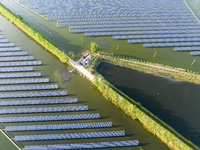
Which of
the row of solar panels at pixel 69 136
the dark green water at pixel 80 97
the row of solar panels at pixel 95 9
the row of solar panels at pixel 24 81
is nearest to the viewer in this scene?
the row of solar panels at pixel 69 136

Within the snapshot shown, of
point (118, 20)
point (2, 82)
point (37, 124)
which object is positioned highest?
point (118, 20)

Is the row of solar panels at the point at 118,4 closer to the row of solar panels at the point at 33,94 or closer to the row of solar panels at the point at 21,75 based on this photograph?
the row of solar panels at the point at 21,75

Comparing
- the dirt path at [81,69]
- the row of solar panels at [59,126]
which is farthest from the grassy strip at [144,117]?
the row of solar panels at [59,126]

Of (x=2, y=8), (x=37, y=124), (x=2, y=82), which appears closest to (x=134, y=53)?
(x=37, y=124)

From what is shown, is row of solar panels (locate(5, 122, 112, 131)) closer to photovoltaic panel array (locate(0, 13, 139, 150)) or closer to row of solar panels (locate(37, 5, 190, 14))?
photovoltaic panel array (locate(0, 13, 139, 150))

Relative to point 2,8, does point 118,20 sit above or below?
below

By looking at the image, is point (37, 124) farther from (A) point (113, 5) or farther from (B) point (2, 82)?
(A) point (113, 5)

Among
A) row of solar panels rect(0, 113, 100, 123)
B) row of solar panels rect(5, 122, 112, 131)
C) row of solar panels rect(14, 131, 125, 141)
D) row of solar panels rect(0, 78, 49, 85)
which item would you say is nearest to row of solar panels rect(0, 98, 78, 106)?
row of solar panels rect(0, 113, 100, 123)
